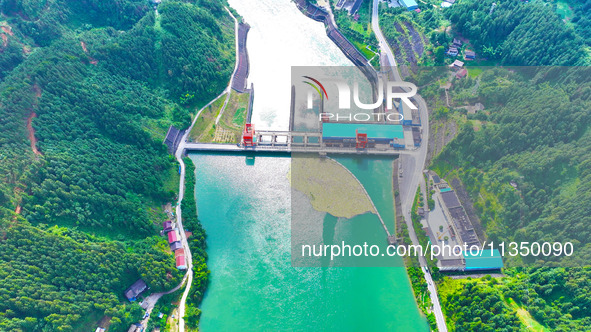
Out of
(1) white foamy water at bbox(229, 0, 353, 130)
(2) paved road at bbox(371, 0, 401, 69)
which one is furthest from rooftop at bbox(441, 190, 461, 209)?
(1) white foamy water at bbox(229, 0, 353, 130)

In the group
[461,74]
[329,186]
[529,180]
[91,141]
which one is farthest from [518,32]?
[91,141]

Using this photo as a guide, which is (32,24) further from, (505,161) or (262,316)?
(505,161)

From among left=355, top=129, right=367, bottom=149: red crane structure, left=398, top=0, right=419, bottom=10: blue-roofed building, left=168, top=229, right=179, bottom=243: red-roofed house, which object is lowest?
left=168, top=229, right=179, bottom=243: red-roofed house

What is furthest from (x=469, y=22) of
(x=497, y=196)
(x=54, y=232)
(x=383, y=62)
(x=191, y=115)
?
(x=54, y=232)

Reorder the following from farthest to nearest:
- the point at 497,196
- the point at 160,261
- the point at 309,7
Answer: the point at 309,7 → the point at 497,196 → the point at 160,261

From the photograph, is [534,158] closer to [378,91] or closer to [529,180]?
[529,180]

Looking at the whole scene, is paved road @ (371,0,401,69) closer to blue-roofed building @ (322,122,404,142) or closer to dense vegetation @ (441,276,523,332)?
blue-roofed building @ (322,122,404,142)
